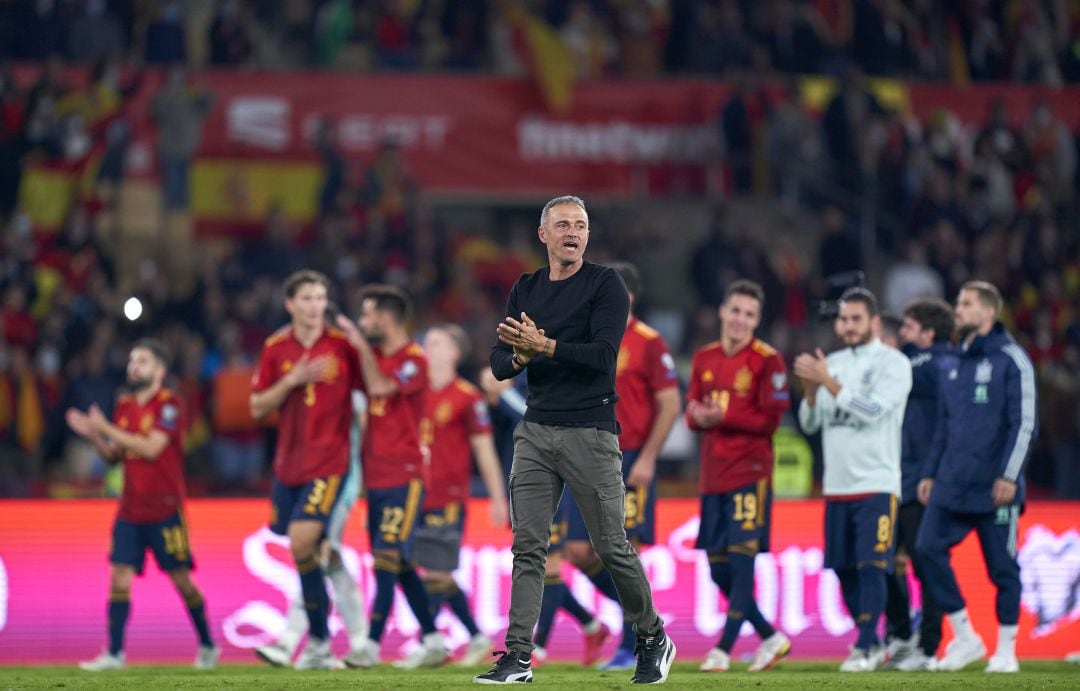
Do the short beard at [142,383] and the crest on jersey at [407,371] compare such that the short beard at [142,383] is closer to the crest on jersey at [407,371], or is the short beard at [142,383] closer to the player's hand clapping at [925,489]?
the crest on jersey at [407,371]

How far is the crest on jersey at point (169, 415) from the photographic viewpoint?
11.8m

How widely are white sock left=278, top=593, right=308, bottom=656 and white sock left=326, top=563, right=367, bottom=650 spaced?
0.37 meters

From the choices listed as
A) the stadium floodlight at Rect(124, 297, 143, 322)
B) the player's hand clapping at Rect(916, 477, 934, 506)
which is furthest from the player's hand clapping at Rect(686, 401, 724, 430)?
the stadium floodlight at Rect(124, 297, 143, 322)

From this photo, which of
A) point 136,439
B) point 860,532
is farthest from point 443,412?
point 860,532

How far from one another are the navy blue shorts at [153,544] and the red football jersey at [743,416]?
3687 mm

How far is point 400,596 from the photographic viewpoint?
43.2ft

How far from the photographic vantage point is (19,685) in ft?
30.0

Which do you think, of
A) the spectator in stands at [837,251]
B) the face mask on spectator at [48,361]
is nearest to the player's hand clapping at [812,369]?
the face mask on spectator at [48,361]

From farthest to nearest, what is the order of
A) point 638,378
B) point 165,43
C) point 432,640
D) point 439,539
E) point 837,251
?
point 165,43
point 837,251
point 439,539
point 432,640
point 638,378

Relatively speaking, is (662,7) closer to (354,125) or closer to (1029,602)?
(354,125)

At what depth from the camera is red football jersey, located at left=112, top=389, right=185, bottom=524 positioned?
11.7 m

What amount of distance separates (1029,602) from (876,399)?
12.3 feet

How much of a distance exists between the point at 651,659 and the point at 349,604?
362 cm

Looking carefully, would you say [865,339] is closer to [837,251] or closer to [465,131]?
[837,251]
